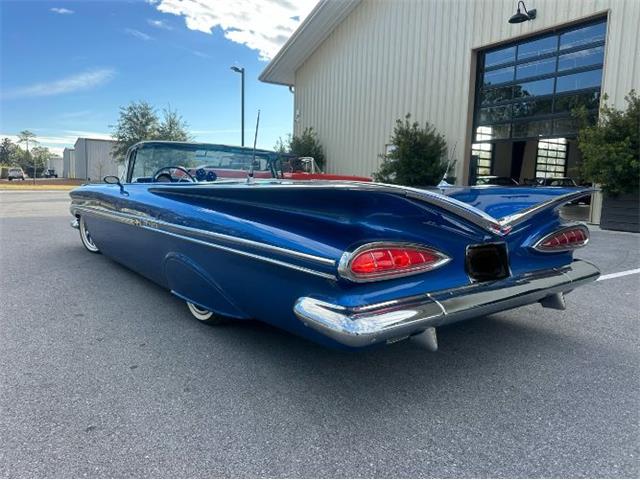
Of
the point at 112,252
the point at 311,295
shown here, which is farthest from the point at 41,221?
the point at 311,295

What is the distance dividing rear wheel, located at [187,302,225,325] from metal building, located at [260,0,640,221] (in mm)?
9041

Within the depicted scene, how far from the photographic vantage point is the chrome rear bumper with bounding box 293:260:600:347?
1762 mm

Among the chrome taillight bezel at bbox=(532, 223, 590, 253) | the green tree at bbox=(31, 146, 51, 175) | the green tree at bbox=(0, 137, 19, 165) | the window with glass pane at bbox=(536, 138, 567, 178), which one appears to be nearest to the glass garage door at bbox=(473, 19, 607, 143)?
the window with glass pane at bbox=(536, 138, 567, 178)

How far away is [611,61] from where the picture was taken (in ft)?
28.6

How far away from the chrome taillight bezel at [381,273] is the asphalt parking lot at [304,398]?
24.1 inches

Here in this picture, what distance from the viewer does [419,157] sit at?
11875 millimetres

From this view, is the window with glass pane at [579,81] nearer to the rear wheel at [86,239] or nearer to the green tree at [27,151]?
the rear wheel at [86,239]

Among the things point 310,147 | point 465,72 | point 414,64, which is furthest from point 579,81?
point 310,147

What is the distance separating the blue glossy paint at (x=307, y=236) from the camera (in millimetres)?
1893

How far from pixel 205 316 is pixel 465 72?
35.5 ft

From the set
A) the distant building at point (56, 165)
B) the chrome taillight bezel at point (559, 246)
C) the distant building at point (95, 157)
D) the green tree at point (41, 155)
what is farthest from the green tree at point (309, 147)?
the green tree at point (41, 155)

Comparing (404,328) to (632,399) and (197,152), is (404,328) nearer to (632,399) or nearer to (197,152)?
(632,399)

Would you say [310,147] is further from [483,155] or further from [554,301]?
[554,301]

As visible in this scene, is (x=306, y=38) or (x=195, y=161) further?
(x=306, y=38)
